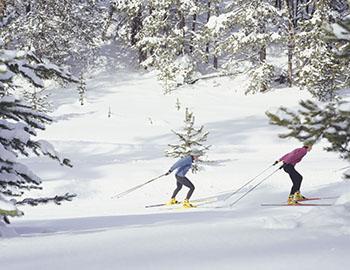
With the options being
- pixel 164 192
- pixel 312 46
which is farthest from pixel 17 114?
pixel 312 46

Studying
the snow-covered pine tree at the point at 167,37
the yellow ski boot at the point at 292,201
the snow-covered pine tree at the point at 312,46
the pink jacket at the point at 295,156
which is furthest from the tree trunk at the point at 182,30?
the yellow ski boot at the point at 292,201

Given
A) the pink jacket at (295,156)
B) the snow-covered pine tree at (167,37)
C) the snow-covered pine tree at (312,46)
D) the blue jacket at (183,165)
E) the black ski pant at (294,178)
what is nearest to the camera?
the black ski pant at (294,178)

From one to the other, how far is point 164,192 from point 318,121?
9.81 meters

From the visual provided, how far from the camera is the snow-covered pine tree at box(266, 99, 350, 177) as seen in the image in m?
6.65

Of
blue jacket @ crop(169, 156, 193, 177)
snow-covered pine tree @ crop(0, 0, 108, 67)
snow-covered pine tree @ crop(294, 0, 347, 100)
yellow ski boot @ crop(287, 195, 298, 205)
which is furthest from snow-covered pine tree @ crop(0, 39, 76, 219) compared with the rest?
snow-covered pine tree @ crop(0, 0, 108, 67)

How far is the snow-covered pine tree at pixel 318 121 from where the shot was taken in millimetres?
6652

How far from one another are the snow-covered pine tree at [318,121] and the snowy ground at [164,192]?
14.2 inches

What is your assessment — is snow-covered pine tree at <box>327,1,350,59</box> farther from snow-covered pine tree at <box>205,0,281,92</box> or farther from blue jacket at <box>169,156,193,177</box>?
snow-covered pine tree at <box>205,0,281,92</box>

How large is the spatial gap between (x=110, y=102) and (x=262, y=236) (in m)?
26.4

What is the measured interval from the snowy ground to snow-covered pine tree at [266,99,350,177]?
1.18 ft

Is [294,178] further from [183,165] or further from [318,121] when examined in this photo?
[318,121]

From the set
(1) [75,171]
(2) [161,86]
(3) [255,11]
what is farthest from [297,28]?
(1) [75,171]

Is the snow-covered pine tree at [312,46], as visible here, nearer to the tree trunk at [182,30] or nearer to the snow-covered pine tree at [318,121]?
the tree trunk at [182,30]

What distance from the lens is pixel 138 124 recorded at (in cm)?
2711
